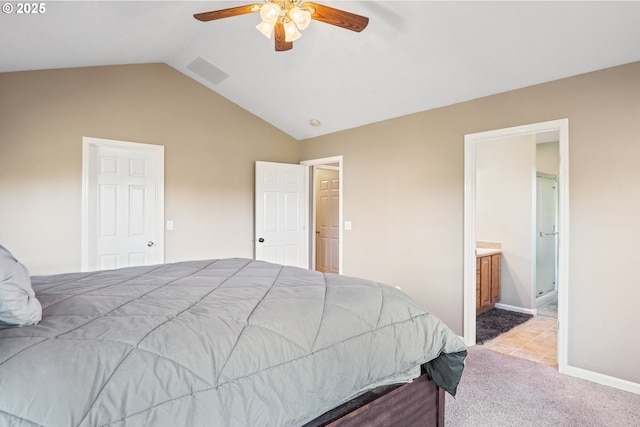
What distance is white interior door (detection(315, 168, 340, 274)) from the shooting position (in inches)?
234

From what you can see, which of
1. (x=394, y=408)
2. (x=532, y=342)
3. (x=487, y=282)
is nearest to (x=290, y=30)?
(x=394, y=408)

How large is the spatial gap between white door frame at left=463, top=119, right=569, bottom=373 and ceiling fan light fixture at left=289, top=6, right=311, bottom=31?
6.74 ft

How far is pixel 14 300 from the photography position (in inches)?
40.7

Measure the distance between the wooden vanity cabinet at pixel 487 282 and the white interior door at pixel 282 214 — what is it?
7.75 feet

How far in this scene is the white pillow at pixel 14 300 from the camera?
1015mm

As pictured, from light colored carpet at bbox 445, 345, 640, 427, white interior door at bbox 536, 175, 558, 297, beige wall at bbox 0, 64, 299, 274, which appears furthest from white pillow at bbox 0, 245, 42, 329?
white interior door at bbox 536, 175, 558, 297

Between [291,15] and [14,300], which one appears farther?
[291,15]

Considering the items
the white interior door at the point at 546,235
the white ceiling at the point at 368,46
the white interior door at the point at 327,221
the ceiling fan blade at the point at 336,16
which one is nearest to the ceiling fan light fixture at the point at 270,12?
the ceiling fan blade at the point at 336,16

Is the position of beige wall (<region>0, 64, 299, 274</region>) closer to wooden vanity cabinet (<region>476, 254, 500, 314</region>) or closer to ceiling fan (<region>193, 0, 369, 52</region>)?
ceiling fan (<region>193, 0, 369, 52</region>)

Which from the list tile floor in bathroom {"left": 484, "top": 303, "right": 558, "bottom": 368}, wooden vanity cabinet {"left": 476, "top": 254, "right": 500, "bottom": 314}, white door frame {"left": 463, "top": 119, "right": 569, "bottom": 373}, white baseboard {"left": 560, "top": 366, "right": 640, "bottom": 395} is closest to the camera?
white baseboard {"left": 560, "top": 366, "right": 640, "bottom": 395}

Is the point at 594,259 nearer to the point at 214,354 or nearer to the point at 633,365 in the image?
the point at 633,365

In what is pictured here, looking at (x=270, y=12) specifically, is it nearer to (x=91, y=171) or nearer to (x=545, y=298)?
(x=91, y=171)

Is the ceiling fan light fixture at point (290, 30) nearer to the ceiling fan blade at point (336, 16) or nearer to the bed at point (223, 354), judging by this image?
the ceiling fan blade at point (336, 16)

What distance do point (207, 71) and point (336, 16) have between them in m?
2.41
